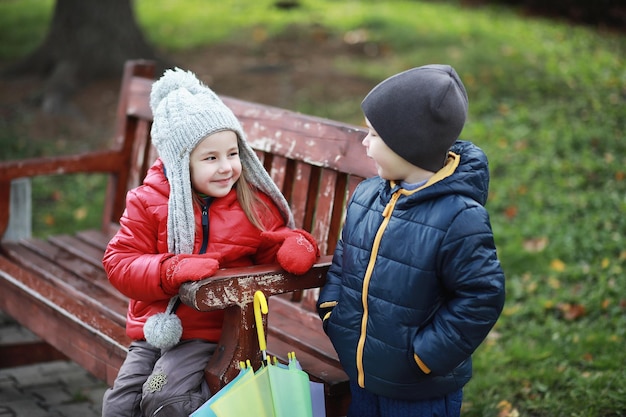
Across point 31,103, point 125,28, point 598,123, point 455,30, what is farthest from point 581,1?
point 31,103

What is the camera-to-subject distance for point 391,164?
2.61 meters

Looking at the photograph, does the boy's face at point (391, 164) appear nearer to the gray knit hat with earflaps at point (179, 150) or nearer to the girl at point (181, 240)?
the girl at point (181, 240)

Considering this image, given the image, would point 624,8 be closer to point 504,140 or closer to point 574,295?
point 504,140

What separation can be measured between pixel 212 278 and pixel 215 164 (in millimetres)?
460

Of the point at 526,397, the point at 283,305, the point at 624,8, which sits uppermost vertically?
the point at 624,8

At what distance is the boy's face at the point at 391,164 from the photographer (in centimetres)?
260

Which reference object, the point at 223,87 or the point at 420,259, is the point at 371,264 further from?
the point at 223,87

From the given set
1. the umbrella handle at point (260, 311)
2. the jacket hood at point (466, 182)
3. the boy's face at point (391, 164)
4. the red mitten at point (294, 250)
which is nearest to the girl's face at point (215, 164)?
the red mitten at point (294, 250)

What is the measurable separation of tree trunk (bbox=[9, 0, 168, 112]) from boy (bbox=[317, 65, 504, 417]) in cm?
707

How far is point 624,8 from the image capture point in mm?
12594

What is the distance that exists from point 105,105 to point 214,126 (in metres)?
6.37

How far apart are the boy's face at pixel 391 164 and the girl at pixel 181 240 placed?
1.51 feet

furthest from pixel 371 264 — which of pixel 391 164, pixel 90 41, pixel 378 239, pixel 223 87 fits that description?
pixel 90 41

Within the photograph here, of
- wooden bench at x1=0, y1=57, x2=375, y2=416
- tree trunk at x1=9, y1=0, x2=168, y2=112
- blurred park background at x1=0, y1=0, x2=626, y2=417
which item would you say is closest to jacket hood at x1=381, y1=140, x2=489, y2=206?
wooden bench at x1=0, y1=57, x2=375, y2=416
